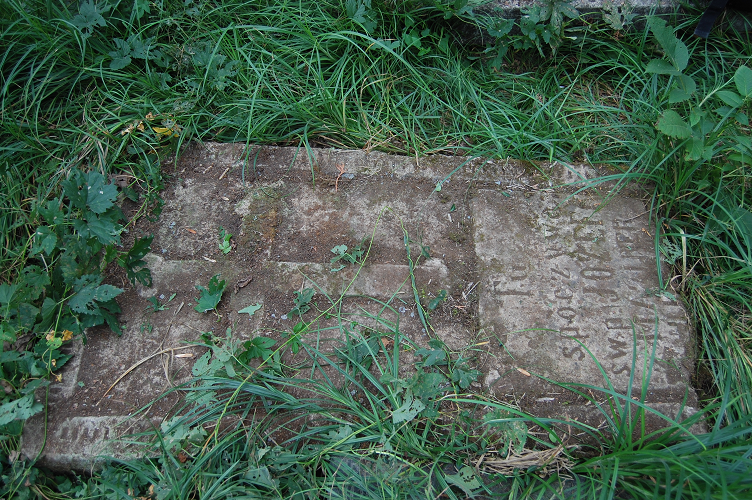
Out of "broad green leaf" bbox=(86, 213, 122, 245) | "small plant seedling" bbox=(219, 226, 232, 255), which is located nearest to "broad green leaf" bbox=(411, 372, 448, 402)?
"small plant seedling" bbox=(219, 226, 232, 255)

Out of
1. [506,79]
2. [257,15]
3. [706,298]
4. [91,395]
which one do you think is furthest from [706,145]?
[91,395]

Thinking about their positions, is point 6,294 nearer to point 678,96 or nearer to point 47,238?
point 47,238

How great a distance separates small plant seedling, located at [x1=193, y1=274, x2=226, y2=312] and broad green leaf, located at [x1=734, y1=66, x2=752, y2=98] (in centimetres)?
210

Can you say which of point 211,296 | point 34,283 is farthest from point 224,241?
point 34,283

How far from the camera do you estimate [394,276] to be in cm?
190

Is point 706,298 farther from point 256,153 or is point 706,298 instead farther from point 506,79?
point 256,153

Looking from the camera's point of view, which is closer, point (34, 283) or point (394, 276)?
point (34, 283)

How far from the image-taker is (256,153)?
2.16m

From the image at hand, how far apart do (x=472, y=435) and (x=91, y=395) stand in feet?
4.46

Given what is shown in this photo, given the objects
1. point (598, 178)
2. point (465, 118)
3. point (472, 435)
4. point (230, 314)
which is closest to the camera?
point (472, 435)

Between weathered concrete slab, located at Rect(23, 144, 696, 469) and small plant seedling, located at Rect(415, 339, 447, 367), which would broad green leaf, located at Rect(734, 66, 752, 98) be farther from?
small plant seedling, located at Rect(415, 339, 447, 367)

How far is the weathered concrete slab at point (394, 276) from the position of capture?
1.71m

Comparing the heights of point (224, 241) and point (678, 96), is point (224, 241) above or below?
below

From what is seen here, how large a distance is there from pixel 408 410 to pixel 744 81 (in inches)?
68.9
